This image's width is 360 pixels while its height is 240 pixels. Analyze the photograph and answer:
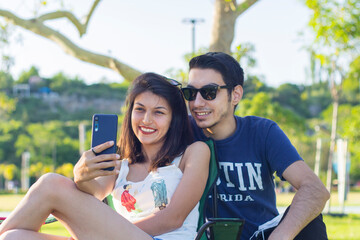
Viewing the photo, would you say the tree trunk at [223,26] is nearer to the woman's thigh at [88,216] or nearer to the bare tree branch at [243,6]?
the bare tree branch at [243,6]

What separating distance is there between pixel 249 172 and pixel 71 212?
1.03 meters

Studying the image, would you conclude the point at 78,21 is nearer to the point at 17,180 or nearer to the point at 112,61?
the point at 112,61

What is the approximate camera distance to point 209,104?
2.77 m

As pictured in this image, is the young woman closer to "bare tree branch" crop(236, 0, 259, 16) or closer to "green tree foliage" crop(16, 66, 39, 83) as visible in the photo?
"bare tree branch" crop(236, 0, 259, 16)

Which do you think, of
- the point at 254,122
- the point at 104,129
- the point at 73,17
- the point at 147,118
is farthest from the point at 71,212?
the point at 73,17

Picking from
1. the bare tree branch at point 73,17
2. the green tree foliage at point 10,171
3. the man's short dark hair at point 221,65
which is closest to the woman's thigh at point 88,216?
the man's short dark hair at point 221,65

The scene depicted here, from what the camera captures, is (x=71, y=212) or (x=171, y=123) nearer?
(x=71, y=212)

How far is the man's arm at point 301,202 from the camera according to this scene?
2322 millimetres

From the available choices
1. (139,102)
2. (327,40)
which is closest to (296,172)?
(139,102)

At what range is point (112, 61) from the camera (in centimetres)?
597

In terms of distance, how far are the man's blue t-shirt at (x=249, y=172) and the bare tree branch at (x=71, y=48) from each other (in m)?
3.31

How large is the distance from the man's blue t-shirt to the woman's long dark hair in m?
0.23

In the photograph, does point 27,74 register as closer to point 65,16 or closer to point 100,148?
point 65,16

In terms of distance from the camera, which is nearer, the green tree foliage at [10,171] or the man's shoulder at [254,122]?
the man's shoulder at [254,122]
